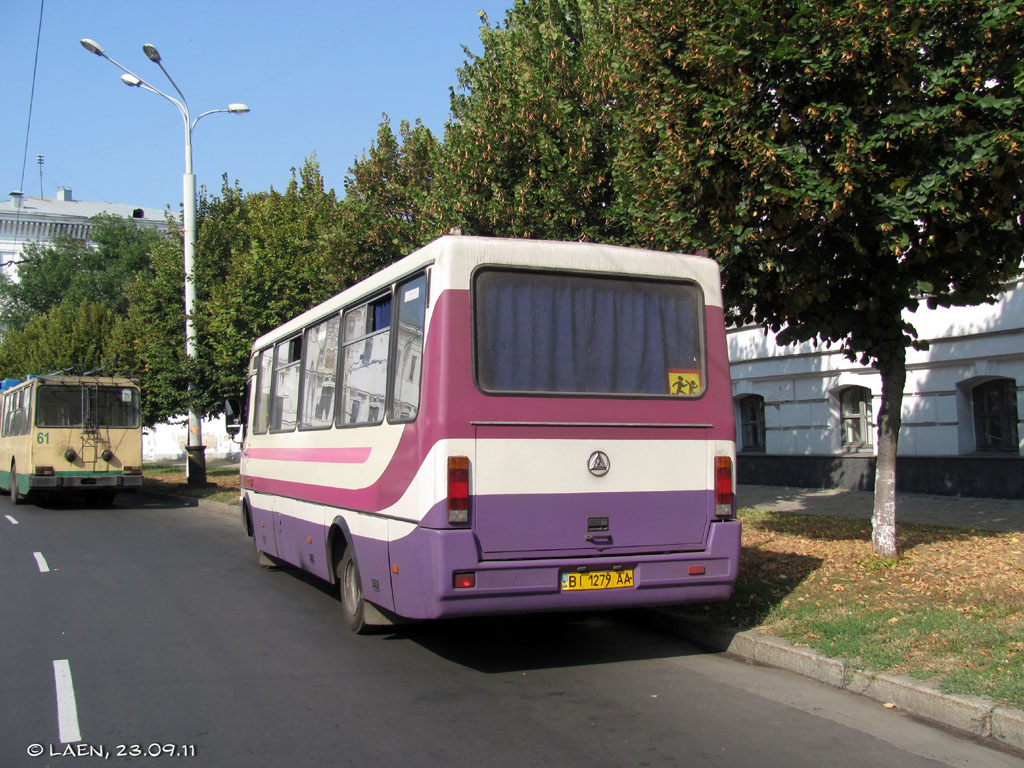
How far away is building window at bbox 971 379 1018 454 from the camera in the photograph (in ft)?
52.1

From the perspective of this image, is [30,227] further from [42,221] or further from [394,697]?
[394,697]

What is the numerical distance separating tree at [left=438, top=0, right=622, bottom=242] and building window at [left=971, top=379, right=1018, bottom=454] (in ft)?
24.5

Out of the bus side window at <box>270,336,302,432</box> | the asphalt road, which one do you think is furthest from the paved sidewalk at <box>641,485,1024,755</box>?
the bus side window at <box>270,336,302,432</box>

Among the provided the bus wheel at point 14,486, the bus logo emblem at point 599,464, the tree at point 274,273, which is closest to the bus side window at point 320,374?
the bus logo emblem at point 599,464

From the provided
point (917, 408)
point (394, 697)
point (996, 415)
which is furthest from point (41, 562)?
point (996, 415)

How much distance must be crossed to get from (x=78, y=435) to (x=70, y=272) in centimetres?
4408

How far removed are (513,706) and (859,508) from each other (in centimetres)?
1084

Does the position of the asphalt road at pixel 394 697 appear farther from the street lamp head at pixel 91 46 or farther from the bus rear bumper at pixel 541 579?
the street lamp head at pixel 91 46

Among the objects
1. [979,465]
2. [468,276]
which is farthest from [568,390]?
[979,465]

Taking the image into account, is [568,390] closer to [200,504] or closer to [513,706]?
[513,706]

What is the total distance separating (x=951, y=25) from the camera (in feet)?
25.6

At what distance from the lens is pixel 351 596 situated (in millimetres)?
8070

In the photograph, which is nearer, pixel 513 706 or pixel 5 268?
pixel 513 706

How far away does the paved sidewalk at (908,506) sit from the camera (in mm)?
12961
